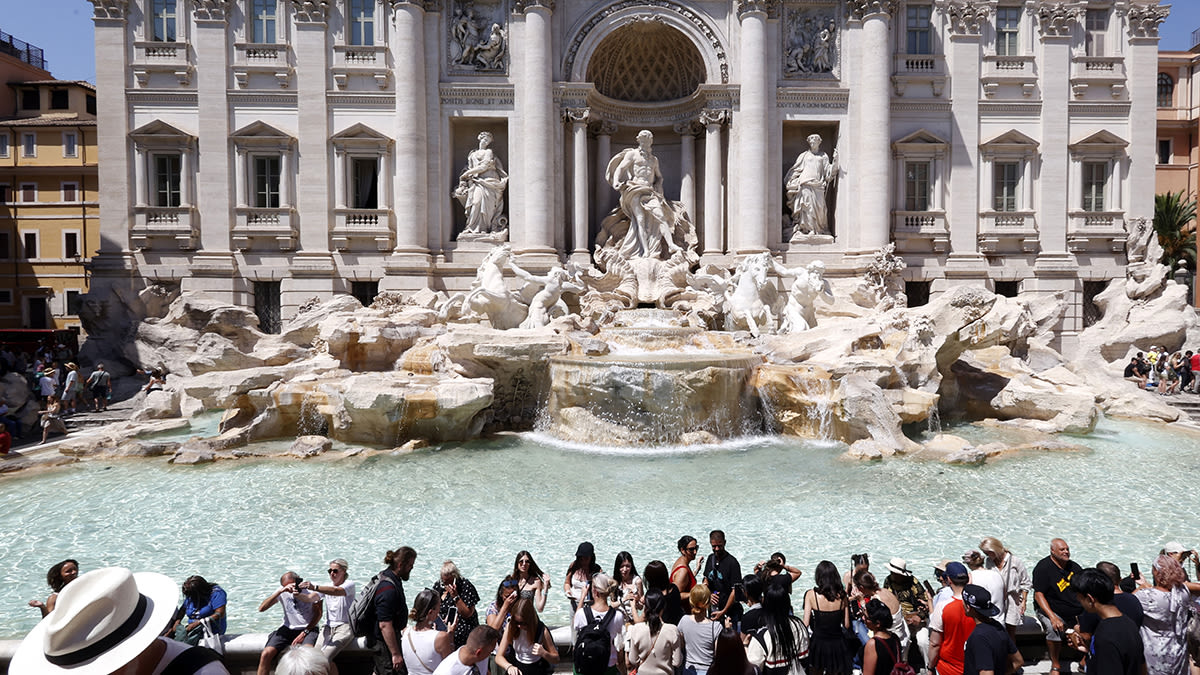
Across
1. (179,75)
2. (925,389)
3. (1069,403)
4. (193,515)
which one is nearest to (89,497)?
(193,515)

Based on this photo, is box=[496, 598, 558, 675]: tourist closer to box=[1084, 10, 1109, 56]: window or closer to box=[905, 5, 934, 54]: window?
box=[905, 5, 934, 54]: window

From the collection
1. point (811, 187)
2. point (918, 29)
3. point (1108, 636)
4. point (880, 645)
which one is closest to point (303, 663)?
point (880, 645)

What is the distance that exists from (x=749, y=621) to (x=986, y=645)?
3.94 feet

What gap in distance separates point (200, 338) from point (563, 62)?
448 inches

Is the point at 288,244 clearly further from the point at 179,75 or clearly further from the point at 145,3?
the point at 145,3

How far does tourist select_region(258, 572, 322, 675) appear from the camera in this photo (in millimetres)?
4031

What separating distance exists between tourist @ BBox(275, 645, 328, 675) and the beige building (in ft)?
103

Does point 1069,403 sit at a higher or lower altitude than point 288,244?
lower

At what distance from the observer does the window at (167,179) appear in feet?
59.0

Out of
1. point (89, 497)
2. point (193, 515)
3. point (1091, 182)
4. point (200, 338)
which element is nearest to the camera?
point (193, 515)

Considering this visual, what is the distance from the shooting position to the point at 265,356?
14297mm

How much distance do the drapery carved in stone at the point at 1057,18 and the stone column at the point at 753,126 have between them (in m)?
7.63

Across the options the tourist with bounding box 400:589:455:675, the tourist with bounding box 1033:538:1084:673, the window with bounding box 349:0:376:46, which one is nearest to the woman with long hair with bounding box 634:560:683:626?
the tourist with bounding box 400:589:455:675

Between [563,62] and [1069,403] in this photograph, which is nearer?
[1069,403]
